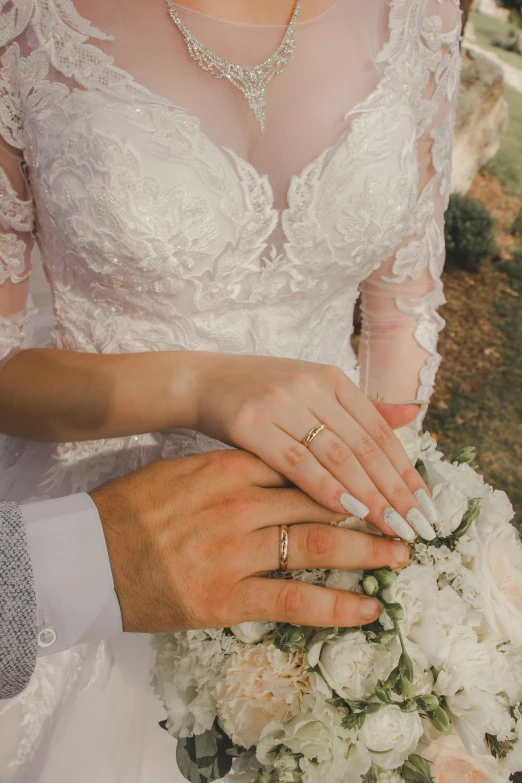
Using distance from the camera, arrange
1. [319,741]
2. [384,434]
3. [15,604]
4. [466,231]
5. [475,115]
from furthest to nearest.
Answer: [475,115] → [466,231] → [384,434] → [15,604] → [319,741]

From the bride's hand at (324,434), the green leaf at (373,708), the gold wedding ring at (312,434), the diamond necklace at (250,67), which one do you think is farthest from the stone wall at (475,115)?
the green leaf at (373,708)

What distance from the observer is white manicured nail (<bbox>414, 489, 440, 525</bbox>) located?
1050mm

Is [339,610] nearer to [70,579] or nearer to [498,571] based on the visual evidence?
[498,571]

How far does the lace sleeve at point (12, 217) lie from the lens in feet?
4.44

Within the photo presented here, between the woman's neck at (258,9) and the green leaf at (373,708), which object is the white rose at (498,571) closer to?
the green leaf at (373,708)

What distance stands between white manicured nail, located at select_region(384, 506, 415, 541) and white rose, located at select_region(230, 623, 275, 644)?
A: 0.26m

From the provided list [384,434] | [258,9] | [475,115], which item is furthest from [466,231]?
[384,434]

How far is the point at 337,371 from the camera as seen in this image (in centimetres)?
126

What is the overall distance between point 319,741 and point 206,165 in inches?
44.5

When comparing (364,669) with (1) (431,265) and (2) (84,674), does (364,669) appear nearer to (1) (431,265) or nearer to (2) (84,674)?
(2) (84,674)

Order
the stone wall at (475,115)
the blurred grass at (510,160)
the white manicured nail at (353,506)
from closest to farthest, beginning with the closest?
the white manicured nail at (353,506) < the stone wall at (475,115) < the blurred grass at (510,160)

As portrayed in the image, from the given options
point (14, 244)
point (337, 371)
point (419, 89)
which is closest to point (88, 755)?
point (337, 371)

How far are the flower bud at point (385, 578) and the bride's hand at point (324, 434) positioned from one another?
0.09 m

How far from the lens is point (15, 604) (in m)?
0.97
